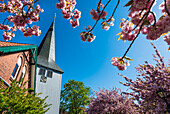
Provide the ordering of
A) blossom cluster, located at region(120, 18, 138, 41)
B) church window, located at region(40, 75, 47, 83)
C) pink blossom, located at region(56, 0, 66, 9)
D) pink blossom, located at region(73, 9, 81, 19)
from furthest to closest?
church window, located at region(40, 75, 47, 83), pink blossom, located at region(73, 9, 81, 19), pink blossom, located at region(56, 0, 66, 9), blossom cluster, located at region(120, 18, 138, 41)

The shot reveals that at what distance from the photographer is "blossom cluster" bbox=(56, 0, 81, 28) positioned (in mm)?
3284

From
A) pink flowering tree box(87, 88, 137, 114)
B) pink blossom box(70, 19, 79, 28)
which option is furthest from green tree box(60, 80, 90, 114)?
pink blossom box(70, 19, 79, 28)

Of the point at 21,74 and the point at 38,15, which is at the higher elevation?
the point at 21,74

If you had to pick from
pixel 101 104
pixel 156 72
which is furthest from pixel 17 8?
pixel 101 104

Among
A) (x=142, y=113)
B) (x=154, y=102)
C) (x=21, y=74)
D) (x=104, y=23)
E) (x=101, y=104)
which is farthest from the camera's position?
(x=101, y=104)

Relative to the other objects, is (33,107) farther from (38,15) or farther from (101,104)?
(101,104)

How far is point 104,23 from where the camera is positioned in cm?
262

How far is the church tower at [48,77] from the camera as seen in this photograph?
19.1 meters

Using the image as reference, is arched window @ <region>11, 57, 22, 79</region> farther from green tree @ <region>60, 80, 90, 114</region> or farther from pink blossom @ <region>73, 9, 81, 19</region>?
green tree @ <region>60, 80, 90, 114</region>

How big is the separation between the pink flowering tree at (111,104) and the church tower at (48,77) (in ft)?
36.7

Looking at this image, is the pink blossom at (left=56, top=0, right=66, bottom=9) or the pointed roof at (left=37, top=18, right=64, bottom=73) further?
the pointed roof at (left=37, top=18, right=64, bottom=73)

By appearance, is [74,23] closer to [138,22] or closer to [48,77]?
[138,22]

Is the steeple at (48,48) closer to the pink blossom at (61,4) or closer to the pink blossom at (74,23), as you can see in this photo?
the pink blossom at (74,23)

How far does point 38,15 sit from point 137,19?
3307mm
